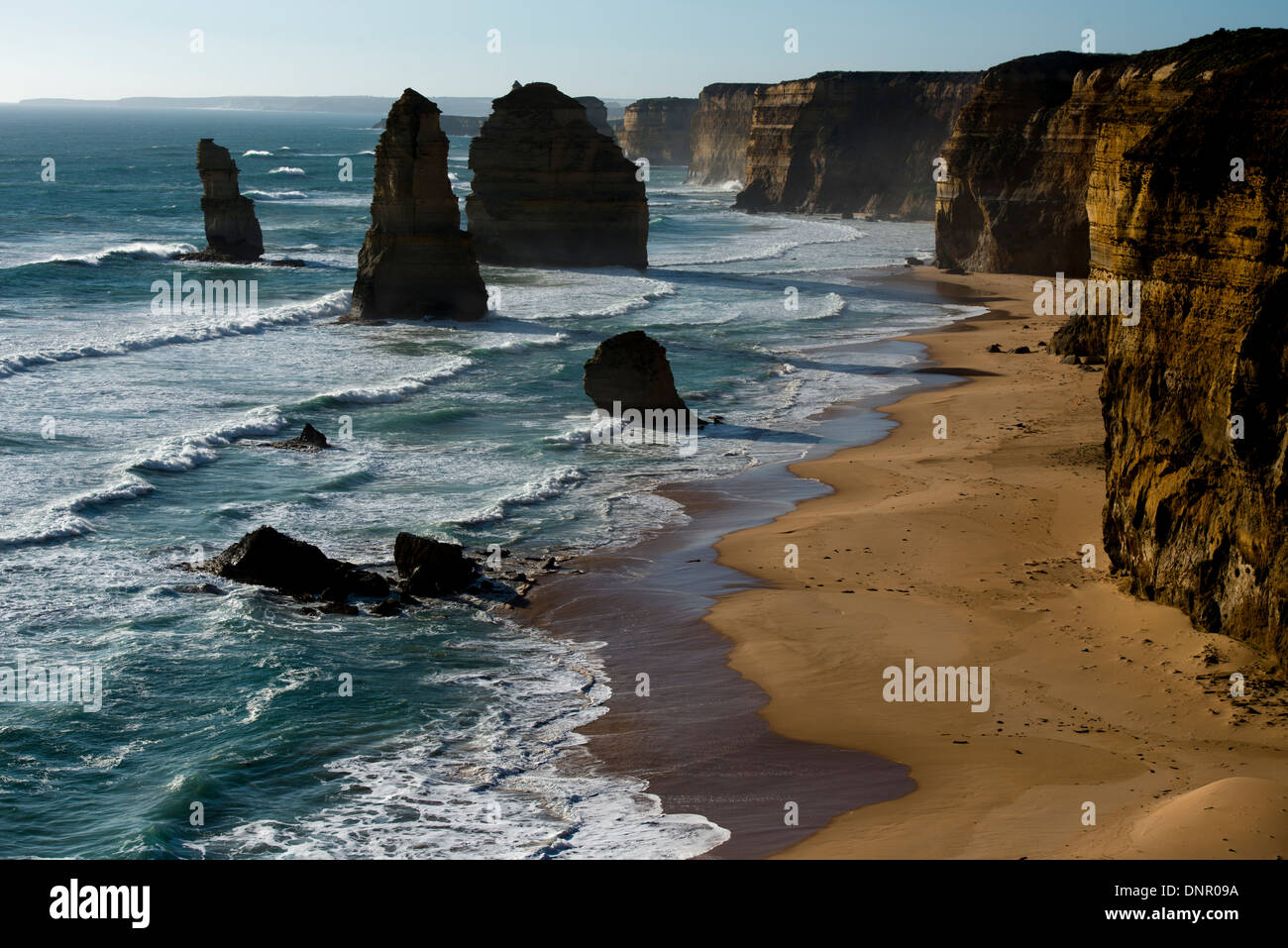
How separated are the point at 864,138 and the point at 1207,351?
85.9 metres

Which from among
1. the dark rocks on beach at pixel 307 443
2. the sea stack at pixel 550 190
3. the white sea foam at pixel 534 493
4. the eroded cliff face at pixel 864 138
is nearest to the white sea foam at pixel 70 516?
the dark rocks on beach at pixel 307 443

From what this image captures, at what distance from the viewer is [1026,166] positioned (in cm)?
5000

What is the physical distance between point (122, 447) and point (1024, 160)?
3844 centimetres

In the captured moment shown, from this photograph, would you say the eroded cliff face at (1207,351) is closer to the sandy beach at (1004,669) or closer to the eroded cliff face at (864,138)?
the sandy beach at (1004,669)

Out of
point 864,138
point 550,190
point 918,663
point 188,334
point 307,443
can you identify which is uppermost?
point 864,138

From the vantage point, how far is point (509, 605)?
16.5 meters

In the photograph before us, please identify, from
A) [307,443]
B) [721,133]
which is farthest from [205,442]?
[721,133]

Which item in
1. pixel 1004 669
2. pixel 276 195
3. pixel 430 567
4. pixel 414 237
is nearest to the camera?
pixel 1004 669

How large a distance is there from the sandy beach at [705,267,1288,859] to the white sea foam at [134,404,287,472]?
1057 centimetres

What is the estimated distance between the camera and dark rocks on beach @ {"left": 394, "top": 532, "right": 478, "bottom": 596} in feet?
55.0

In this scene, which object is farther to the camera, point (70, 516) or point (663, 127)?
point (663, 127)

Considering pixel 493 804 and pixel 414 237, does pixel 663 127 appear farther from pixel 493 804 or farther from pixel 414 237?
pixel 493 804

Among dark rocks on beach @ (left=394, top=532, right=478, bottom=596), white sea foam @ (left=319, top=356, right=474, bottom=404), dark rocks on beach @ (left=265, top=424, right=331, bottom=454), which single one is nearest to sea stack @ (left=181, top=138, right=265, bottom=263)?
white sea foam @ (left=319, top=356, right=474, bottom=404)
